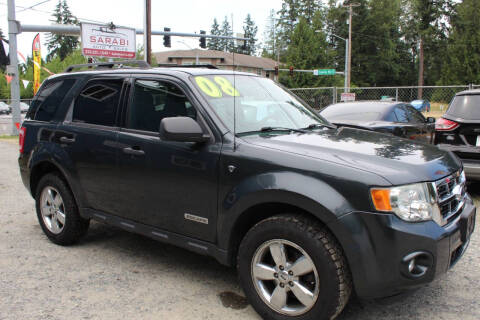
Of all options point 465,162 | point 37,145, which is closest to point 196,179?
point 37,145

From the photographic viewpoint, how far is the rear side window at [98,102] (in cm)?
404

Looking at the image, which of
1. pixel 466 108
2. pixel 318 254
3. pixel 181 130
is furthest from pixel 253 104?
pixel 466 108

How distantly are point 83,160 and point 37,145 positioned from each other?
2.83 feet

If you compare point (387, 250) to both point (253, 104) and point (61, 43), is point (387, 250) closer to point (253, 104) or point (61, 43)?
point (253, 104)

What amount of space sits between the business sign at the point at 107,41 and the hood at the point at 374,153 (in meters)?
18.8

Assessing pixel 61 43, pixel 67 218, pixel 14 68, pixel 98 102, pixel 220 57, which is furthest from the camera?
pixel 61 43

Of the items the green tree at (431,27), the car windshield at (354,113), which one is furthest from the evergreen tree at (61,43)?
the car windshield at (354,113)

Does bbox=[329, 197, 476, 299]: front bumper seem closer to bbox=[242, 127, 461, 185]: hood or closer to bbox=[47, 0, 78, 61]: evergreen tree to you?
bbox=[242, 127, 461, 185]: hood

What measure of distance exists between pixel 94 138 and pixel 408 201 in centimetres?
282

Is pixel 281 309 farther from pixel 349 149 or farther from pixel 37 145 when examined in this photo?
pixel 37 145

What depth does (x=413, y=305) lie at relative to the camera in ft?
10.8

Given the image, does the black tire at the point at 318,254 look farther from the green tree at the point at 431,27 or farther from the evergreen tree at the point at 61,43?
the evergreen tree at the point at 61,43

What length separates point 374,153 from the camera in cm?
296

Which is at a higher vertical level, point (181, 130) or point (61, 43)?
point (61, 43)
